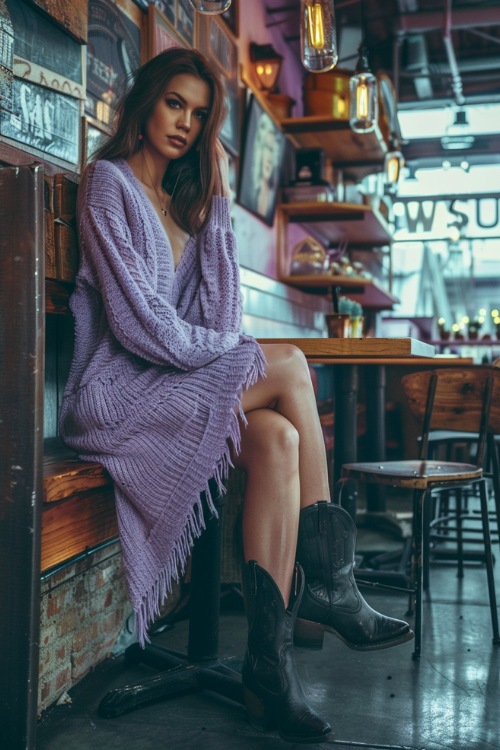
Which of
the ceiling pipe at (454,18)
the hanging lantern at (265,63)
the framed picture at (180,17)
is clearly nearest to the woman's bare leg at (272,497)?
the framed picture at (180,17)

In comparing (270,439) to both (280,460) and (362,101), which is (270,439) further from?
(362,101)

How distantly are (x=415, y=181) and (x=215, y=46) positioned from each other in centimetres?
598

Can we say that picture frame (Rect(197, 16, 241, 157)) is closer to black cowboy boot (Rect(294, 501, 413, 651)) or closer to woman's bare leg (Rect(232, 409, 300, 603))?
woman's bare leg (Rect(232, 409, 300, 603))

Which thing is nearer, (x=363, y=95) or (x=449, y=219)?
(x=363, y=95)

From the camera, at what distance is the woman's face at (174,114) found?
2127 mm

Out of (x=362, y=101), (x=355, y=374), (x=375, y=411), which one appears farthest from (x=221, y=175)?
(x=362, y=101)

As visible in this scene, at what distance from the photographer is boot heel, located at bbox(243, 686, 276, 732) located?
5.52 feet

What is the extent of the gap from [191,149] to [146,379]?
0.78 meters

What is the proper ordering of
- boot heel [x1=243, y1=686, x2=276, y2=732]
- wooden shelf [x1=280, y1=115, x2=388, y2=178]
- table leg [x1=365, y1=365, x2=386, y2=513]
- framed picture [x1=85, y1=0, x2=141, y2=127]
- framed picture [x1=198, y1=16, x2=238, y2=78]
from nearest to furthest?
boot heel [x1=243, y1=686, x2=276, y2=732]
framed picture [x1=85, y1=0, x2=141, y2=127]
framed picture [x1=198, y1=16, x2=238, y2=78]
table leg [x1=365, y1=365, x2=386, y2=513]
wooden shelf [x1=280, y1=115, x2=388, y2=178]

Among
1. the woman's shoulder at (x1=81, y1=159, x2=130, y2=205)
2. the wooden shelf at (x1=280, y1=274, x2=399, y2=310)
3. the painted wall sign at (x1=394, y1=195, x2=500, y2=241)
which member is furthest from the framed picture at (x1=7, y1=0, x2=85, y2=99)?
the painted wall sign at (x1=394, y1=195, x2=500, y2=241)

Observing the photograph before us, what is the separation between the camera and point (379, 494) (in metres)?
4.17

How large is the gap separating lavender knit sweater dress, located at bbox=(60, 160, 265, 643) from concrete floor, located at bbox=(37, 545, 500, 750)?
0.87 feet

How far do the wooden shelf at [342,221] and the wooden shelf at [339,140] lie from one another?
1.52 feet

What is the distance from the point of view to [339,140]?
5.68 meters
